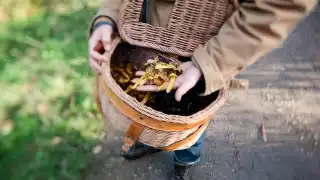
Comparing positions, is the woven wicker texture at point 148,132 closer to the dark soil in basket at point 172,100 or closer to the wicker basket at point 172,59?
the wicker basket at point 172,59

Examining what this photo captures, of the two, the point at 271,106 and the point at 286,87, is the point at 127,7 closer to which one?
the point at 271,106

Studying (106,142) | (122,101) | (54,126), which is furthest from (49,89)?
(122,101)

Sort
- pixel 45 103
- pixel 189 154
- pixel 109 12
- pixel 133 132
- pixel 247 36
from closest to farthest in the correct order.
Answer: pixel 247 36, pixel 133 132, pixel 109 12, pixel 189 154, pixel 45 103

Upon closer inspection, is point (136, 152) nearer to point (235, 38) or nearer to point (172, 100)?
point (172, 100)

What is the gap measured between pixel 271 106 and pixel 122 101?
5.83ft

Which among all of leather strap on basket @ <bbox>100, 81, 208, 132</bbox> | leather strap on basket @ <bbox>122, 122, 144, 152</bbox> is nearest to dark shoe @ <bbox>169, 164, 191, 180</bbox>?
leather strap on basket @ <bbox>122, 122, 144, 152</bbox>

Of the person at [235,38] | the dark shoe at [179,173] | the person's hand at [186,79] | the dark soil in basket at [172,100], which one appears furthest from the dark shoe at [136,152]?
the person's hand at [186,79]

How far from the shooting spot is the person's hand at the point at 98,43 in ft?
4.50

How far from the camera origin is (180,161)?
1967 millimetres

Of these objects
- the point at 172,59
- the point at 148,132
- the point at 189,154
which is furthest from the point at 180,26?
the point at 189,154

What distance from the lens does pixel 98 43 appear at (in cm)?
145

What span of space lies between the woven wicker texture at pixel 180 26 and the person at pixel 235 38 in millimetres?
50

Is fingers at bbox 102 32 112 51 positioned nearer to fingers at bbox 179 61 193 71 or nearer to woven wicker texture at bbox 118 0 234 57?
woven wicker texture at bbox 118 0 234 57

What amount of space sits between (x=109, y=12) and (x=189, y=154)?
96 cm
